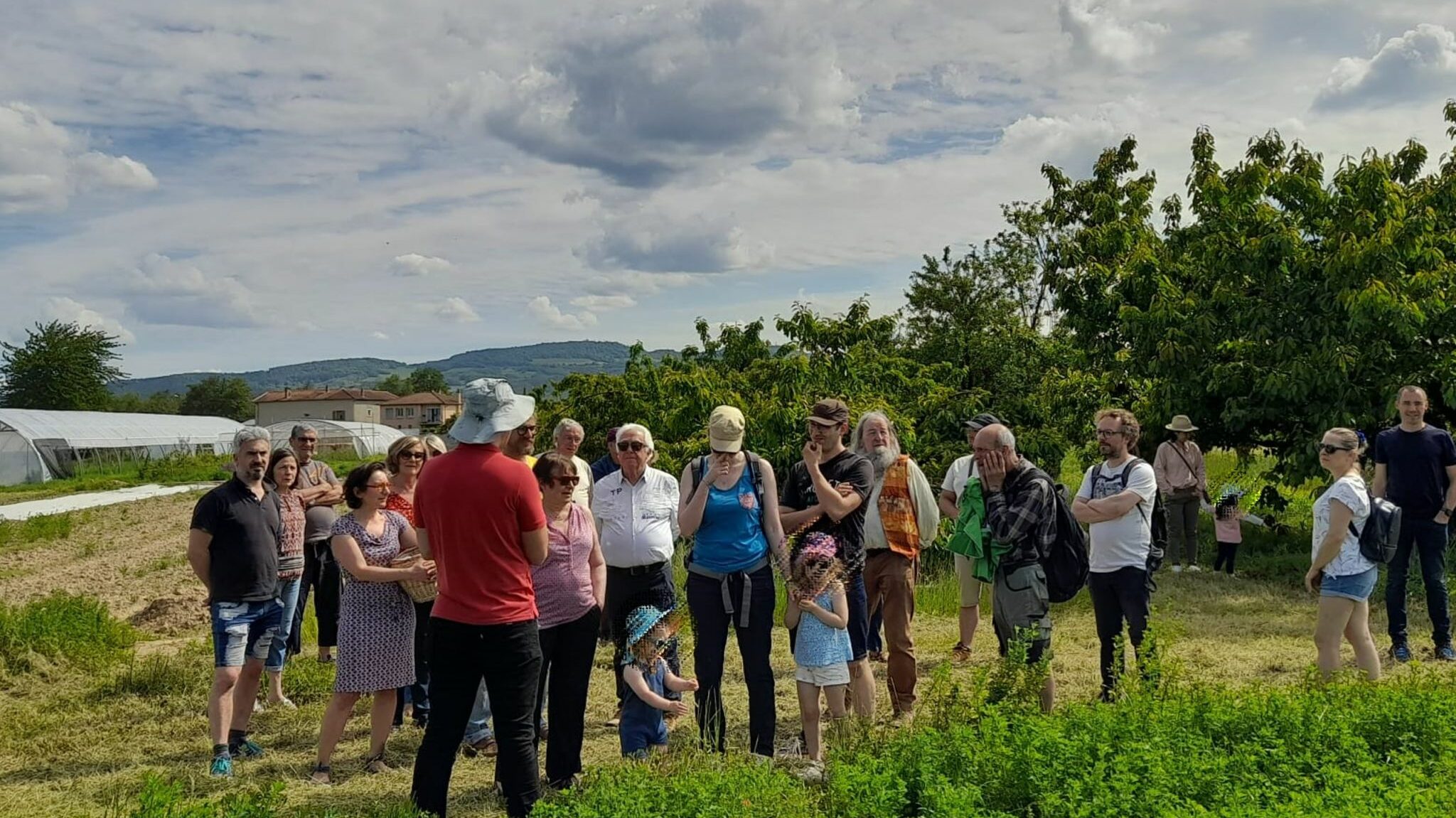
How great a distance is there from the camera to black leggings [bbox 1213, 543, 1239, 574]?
36.8 feet

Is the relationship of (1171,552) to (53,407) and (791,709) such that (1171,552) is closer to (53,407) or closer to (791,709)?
(791,709)

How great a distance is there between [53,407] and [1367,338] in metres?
66.2

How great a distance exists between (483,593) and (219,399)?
113292 millimetres

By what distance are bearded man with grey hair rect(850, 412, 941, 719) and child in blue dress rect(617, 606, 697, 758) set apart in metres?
1.30

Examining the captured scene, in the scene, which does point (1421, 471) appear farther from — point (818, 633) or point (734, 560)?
point (734, 560)

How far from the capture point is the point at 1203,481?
1143 centimetres

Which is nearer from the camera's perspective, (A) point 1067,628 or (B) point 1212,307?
(A) point 1067,628

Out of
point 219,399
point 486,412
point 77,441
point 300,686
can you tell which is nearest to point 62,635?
point 300,686

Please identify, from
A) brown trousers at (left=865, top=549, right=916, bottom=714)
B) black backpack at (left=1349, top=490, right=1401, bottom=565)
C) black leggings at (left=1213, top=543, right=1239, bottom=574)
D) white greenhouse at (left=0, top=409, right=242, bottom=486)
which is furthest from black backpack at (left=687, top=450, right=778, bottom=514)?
white greenhouse at (left=0, top=409, right=242, bottom=486)

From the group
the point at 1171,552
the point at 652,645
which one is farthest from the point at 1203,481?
the point at 652,645

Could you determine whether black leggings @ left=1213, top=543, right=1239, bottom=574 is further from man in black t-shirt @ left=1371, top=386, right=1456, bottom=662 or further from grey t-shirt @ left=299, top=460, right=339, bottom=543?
grey t-shirt @ left=299, top=460, right=339, bottom=543

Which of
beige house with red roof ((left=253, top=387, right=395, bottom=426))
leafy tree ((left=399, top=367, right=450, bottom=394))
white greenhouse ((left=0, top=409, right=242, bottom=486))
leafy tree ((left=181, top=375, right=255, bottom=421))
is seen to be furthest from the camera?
leafy tree ((left=399, top=367, right=450, bottom=394))

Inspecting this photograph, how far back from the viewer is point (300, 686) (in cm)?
688

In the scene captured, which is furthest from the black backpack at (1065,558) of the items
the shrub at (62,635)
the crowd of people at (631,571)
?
the shrub at (62,635)
